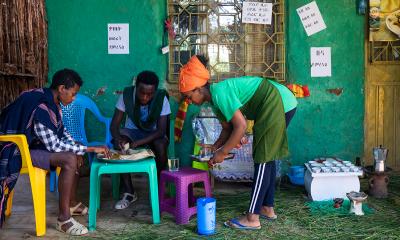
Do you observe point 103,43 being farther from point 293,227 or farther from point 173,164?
point 293,227

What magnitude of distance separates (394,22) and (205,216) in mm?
3397

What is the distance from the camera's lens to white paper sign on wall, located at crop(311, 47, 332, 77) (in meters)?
5.20

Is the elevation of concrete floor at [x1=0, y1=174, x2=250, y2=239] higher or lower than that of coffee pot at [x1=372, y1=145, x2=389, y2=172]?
lower

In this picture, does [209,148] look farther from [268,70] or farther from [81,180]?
[81,180]

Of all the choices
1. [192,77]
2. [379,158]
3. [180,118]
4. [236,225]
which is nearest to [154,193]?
[236,225]

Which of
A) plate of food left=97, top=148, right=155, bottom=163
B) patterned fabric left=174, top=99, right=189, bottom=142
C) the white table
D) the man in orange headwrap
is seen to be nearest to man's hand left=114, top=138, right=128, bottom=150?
plate of food left=97, top=148, right=155, bottom=163

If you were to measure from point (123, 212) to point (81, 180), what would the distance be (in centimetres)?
150

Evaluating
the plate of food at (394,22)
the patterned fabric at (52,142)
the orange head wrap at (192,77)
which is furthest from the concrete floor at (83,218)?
the plate of food at (394,22)

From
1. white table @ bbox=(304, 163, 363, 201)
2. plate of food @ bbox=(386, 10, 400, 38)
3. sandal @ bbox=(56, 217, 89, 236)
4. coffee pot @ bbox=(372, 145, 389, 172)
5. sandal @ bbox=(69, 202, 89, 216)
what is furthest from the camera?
plate of food @ bbox=(386, 10, 400, 38)

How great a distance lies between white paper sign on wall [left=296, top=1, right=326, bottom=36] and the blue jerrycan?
2767 mm

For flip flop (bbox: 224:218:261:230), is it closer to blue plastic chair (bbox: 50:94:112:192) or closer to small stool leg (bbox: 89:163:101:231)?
small stool leg (bbox: 89:163:101:231)

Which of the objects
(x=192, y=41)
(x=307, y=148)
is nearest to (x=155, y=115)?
(x=192, y=41)

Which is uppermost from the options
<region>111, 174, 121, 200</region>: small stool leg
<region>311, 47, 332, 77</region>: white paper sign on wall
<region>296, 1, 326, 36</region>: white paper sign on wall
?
<region>296, 1, 326, 36</region>: white paper sign on wall

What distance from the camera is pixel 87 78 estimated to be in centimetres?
523
